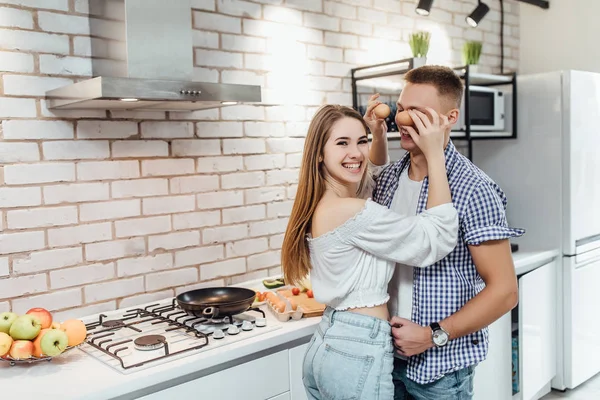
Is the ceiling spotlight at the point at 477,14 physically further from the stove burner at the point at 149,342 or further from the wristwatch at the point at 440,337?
the stove burner at the point at 149,342

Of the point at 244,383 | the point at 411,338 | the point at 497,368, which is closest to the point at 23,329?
the point at 244,383

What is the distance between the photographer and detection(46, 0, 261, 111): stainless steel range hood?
6.58ft

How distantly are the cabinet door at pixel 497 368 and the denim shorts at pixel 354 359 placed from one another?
4.68 feet

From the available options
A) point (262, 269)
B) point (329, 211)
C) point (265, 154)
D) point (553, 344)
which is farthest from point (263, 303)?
point (553, 344)

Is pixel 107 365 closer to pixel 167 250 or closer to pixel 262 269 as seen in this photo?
pixel 167 250

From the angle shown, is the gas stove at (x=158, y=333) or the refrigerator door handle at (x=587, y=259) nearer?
the gas stove at (x=158, y=333)

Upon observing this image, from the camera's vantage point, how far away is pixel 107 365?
191cm

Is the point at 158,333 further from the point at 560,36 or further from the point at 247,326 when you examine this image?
the point at 560,36

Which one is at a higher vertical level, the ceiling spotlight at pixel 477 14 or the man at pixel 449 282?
the ceiling spotlight at pixel 477 14

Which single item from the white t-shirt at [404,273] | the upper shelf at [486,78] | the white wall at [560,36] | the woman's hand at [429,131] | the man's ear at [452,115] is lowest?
the white t-shirt at [404,273]

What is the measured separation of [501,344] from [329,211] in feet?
5.99

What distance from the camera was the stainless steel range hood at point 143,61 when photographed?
79.0 inches

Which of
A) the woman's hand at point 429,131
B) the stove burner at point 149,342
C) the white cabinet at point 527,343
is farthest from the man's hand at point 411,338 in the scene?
the white cabinet at point 527,343

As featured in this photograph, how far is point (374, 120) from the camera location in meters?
2.07
